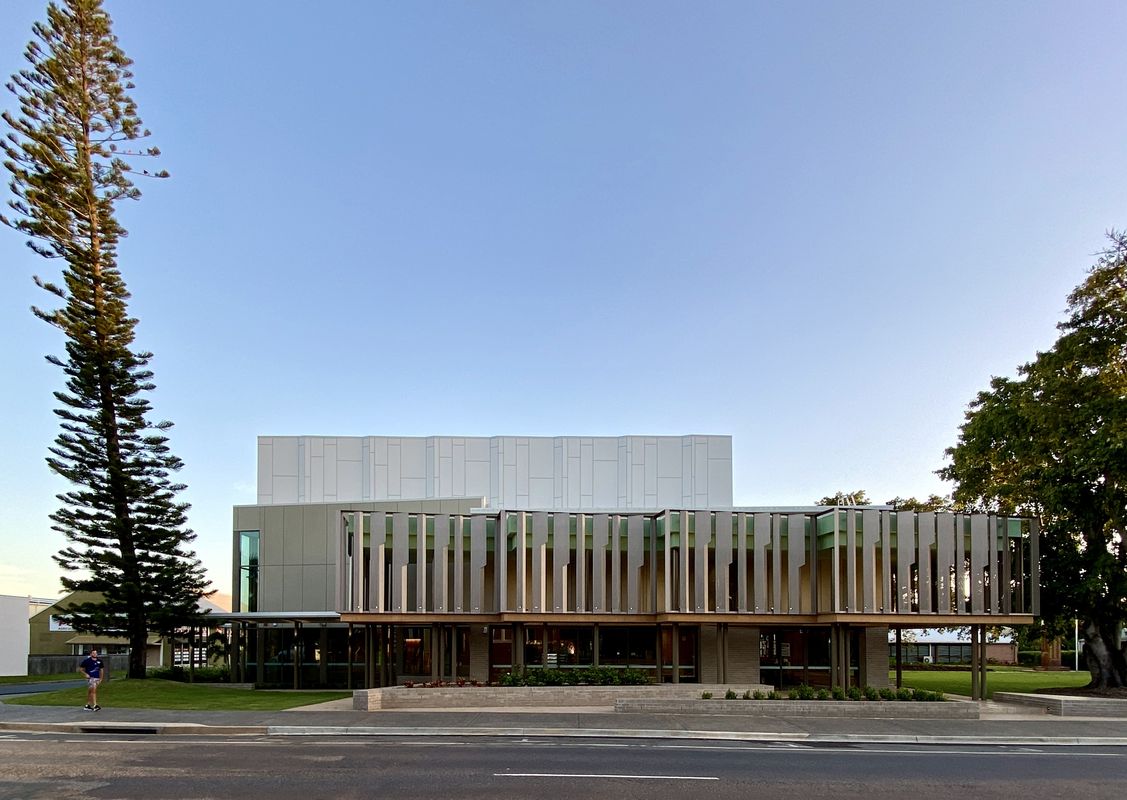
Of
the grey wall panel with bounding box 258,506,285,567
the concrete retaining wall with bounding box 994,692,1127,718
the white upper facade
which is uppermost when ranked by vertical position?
the white upper facade

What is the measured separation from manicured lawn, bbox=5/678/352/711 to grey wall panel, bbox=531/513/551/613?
698 cm

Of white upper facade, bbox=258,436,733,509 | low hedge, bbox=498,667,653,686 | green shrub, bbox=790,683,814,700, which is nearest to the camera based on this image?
green shrub, bbox=790,683,814,700

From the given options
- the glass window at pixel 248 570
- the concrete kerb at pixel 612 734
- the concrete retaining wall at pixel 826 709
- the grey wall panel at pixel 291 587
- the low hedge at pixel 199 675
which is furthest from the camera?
the low hedge at pixel 199 675

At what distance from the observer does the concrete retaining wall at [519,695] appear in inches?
954

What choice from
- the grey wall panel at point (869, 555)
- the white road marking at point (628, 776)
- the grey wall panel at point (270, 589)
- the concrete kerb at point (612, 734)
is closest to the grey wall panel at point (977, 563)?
the grey wall panel at point (869, 555)

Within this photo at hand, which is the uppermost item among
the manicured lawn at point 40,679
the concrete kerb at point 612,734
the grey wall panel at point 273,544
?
the grey wall panel at point 273,544

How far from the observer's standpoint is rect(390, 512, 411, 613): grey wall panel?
90.2ft

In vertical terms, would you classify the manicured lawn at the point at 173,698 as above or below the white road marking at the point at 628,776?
below

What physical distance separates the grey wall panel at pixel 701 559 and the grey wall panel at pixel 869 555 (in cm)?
451

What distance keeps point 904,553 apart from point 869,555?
3.64 ft

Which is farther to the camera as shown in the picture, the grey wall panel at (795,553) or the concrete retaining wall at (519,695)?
the grey wall panel at (795,553)

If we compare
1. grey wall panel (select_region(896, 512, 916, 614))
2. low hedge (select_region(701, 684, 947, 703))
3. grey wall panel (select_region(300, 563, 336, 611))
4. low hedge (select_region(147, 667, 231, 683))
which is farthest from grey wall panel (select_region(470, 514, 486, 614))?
low hedge (select_region(147, 667, 231, 683))

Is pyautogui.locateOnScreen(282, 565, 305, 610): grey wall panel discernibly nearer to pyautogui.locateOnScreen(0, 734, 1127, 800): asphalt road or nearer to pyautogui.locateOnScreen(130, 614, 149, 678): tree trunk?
pyautogui.locateOnScreen(130, 614, 149, 678): tree trunk

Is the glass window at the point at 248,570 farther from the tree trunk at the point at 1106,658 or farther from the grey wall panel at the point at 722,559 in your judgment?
the tree trunk at the point at 1106,658
